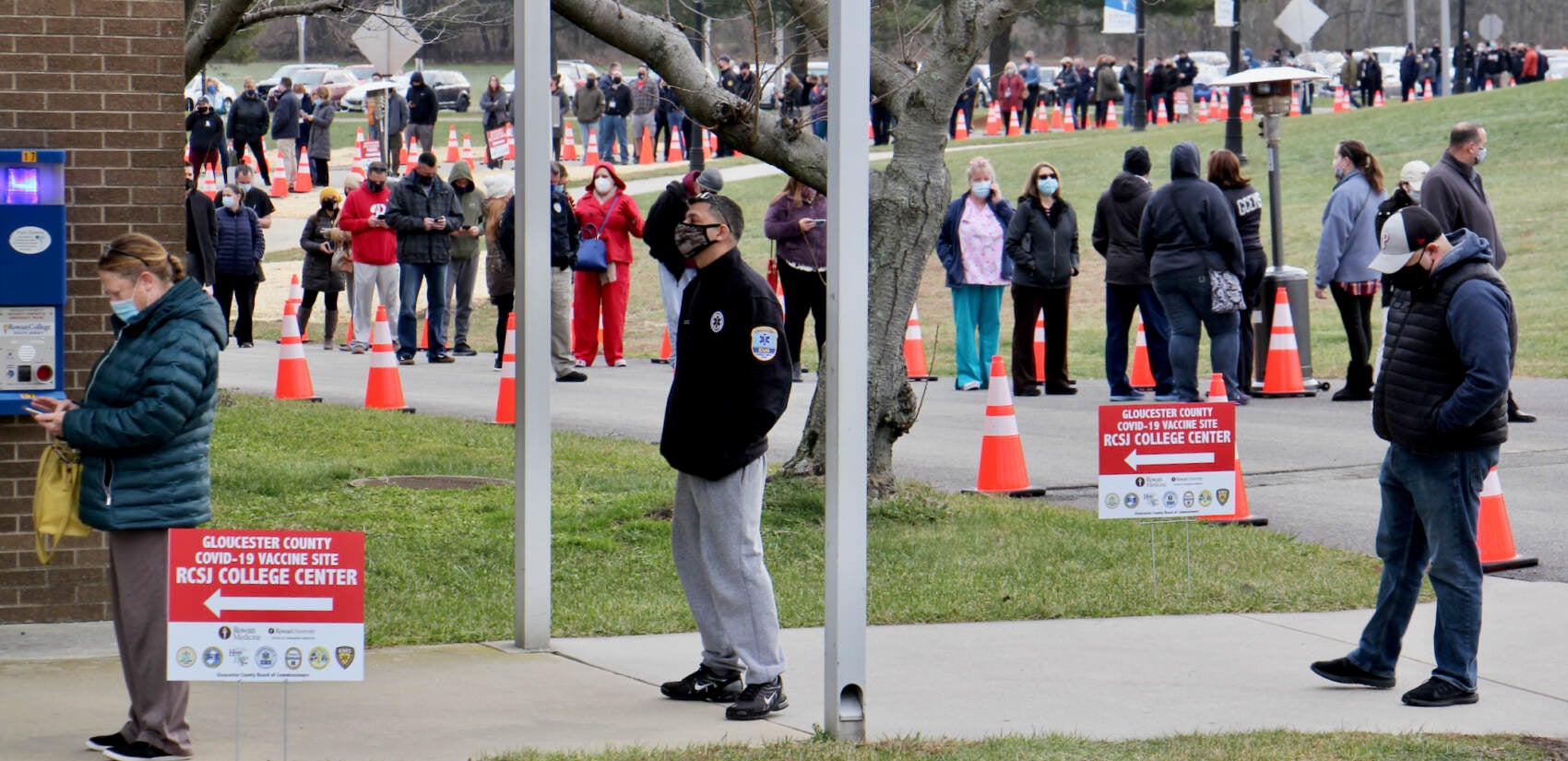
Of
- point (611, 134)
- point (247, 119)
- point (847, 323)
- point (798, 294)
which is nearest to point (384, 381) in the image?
point (798, 294)

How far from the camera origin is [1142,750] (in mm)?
6137

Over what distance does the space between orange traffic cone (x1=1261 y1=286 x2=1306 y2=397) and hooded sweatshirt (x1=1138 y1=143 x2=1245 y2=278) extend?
1915mm

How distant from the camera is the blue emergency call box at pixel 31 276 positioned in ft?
25.0

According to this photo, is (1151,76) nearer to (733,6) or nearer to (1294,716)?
(733,6)

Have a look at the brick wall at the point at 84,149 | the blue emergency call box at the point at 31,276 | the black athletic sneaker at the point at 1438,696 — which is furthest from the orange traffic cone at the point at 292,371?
the black athletic sneaker at the point at 1438,696

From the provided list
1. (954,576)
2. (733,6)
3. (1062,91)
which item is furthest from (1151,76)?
Result: (954,576)

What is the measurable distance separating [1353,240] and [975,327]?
3266 millimetres

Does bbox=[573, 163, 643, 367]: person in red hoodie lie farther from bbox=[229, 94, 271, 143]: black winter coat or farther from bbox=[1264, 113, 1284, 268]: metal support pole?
bbox=[229, 94, 271, 143]: black winter coat

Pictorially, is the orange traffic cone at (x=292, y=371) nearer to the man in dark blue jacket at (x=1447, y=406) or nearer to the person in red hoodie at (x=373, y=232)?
the person in red hoodie at (x=373, y=232)

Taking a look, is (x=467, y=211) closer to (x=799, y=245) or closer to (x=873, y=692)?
(x=799, y=245)

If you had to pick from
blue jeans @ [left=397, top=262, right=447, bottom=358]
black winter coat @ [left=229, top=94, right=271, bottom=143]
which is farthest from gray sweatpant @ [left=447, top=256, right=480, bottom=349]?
black winter coat @ [left=229, top=94, right=271, bottom=143]

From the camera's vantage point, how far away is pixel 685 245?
6.77 meters

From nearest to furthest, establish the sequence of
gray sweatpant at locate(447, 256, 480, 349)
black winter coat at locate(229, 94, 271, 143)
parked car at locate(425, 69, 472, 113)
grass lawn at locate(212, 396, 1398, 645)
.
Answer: grass lawn at locate(212, 396, 1398, 645)
gray sweatpant at locate(447, 256, 480, 349)
black winter coat at locate(229, 94, 271, 143)
parked car at locate(425, 69, 472, 113)

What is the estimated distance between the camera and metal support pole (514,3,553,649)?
743 cm
